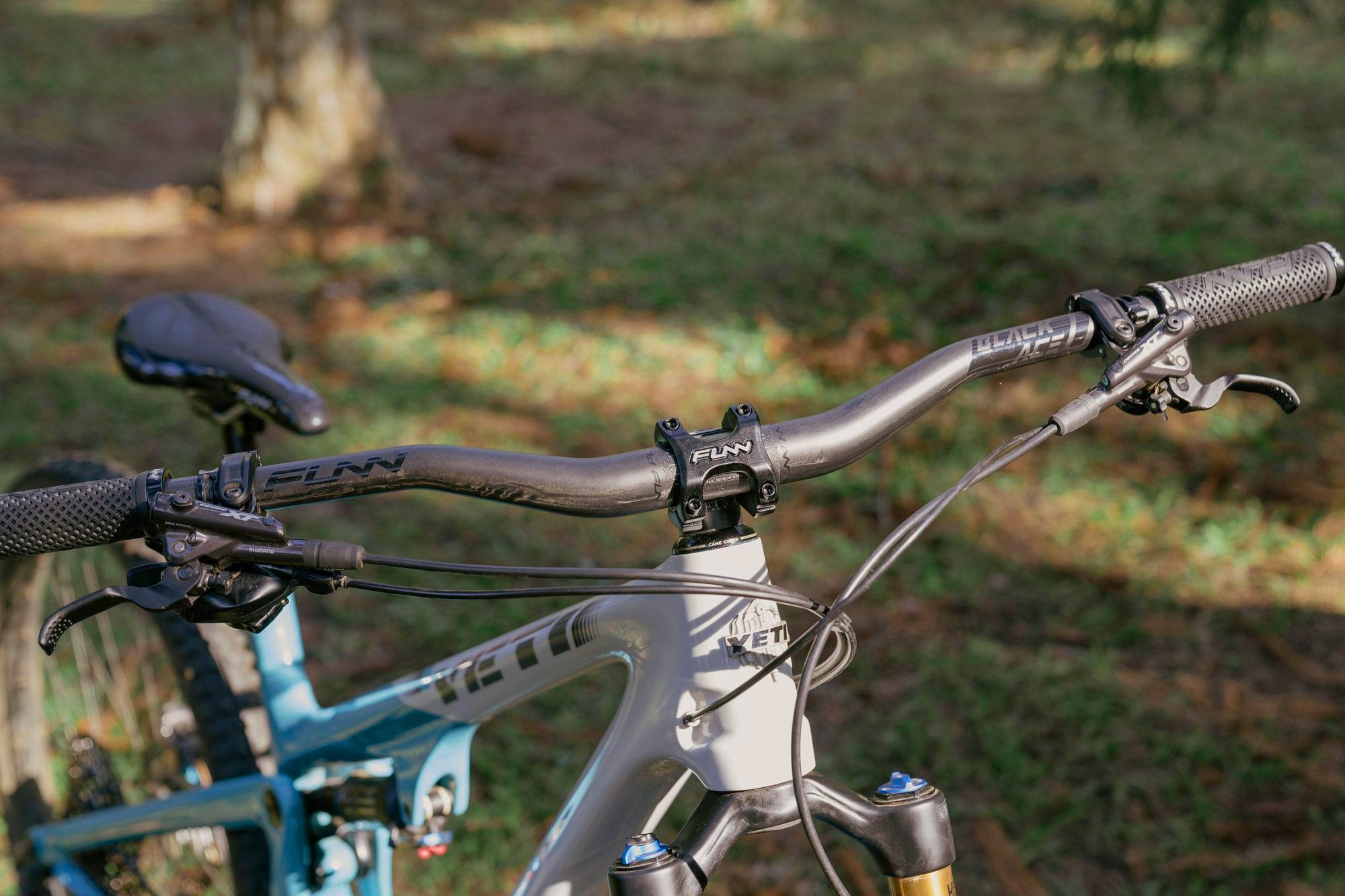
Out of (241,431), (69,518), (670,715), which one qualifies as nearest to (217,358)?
(241,431)

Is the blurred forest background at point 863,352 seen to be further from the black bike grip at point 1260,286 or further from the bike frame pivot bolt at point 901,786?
the bike frame pivot bolt at point 901,786

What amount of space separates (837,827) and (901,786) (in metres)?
0.10

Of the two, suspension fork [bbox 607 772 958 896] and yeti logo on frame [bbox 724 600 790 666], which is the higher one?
yeti logo on frame [bbox 724 600 790 666]

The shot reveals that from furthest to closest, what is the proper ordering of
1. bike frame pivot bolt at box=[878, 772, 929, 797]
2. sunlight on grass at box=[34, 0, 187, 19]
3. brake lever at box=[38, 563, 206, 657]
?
1. sunlight on grass at box=[34, 0, 187, 19]
2. bike frame pivot bolt at box=[878, 772, 929, 797]
3. brake lever at box=[38, 563, 206, 657]

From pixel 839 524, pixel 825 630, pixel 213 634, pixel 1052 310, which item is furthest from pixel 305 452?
pixel 825 630

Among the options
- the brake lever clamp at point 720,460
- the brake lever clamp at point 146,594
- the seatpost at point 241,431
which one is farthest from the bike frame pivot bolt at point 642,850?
the seatpost at point 241,431

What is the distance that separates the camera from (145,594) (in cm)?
119

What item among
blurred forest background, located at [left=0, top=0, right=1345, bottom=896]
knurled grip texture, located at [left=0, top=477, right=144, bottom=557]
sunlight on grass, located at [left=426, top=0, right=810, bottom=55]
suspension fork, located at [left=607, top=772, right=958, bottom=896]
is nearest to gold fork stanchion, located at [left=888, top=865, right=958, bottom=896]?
suspension fork, located at [left=607, top=772, right=958, bottom=896]

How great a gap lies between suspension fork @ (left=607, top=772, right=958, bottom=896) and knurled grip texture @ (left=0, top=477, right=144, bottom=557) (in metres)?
0.71

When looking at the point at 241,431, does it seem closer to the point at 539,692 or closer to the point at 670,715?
the point at 539,692

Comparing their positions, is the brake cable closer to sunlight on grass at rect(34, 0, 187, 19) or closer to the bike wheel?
the bike wheel

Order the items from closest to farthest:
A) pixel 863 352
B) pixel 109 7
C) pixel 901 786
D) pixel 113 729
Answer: pixel 901 786 → pixel 113 729 → pixel 863 352 → pixel 109 7

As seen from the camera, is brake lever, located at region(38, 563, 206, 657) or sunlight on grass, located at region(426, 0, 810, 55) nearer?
brake lever, located at region(38, 563, 206, 657)

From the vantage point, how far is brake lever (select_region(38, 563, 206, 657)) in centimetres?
119
